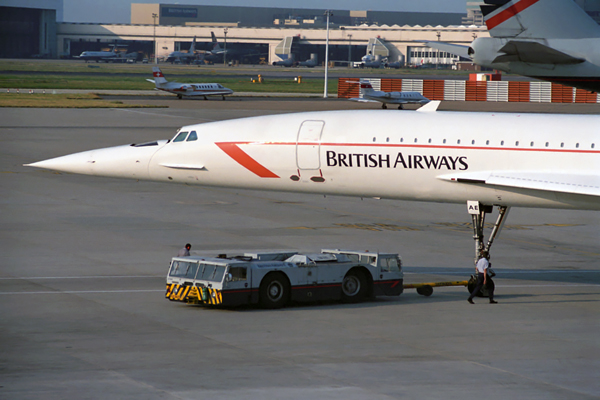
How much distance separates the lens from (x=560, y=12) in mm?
39906

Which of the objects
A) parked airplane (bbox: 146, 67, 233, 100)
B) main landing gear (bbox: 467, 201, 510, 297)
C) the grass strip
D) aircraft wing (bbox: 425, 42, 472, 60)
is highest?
parked airplane (bbox: 146, 67, 233, 100)

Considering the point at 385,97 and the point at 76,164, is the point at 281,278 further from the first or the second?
the point at 385,97

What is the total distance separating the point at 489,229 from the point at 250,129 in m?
16.5

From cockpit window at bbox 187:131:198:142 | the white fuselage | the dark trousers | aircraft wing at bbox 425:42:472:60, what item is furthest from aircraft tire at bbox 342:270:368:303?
aircraft wing at bbox 425:42:472:60

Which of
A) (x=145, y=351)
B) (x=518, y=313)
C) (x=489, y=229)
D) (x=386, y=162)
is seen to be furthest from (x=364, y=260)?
(x=489, y=229)

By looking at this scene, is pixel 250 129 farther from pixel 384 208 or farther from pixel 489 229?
pixel 384 208

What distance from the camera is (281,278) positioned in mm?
23875

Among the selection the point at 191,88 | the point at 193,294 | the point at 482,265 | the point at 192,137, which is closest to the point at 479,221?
the point at 482,265

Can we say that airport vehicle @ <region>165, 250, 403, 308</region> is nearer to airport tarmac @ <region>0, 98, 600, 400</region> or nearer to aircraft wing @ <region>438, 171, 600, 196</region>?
airport tarmac @ <region>0, 98, 600, 400</region>

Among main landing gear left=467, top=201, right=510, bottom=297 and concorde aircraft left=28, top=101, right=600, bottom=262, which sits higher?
concorde aircraft left=28, top=101, right=600, bottom=262

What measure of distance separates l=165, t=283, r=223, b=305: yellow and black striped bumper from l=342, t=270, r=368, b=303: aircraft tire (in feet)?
14.3

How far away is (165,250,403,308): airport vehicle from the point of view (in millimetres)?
23109

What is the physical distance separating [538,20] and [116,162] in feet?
74.3

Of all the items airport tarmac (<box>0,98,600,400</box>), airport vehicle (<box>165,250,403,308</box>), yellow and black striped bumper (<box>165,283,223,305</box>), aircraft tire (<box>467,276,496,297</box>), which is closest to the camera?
airport tarmac (<box>0,98,600,400</box>)
